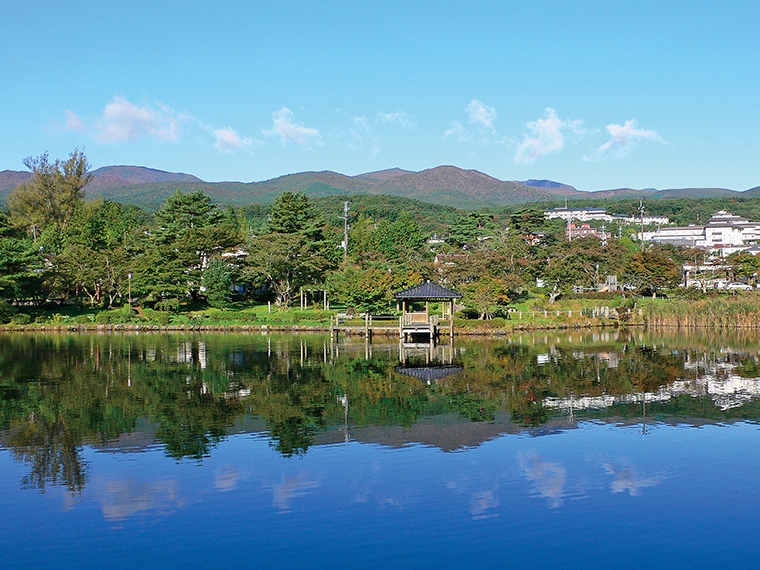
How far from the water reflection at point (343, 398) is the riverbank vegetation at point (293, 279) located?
1217 cm

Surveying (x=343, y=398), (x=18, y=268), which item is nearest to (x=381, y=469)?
(x=343, y=398)

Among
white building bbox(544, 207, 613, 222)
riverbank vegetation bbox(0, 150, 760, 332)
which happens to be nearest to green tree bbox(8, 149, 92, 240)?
riverbank vegetation bbox(0, 150, 760, 332)

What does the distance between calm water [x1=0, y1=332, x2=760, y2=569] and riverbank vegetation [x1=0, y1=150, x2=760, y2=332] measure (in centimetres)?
2232

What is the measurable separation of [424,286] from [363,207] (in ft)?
347

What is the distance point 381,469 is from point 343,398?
A: 7548 millimetres

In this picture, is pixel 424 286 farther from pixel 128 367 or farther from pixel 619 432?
pixel 619 432

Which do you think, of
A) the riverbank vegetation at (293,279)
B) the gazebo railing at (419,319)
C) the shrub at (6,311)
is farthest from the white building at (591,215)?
the shrub at (6,311)

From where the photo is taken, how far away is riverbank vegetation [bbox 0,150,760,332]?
156ft

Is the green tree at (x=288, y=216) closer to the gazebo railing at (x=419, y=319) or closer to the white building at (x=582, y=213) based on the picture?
the gazebo railing at (x=419, y=319)

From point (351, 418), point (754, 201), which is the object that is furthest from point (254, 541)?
point (754, 201)

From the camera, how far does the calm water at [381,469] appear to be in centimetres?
949

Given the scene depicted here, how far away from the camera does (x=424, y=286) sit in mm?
41656

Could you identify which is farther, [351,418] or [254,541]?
[351,418]

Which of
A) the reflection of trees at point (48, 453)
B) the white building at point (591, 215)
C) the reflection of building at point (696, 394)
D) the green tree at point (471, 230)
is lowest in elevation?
the reflection of building at point (696, 394)
